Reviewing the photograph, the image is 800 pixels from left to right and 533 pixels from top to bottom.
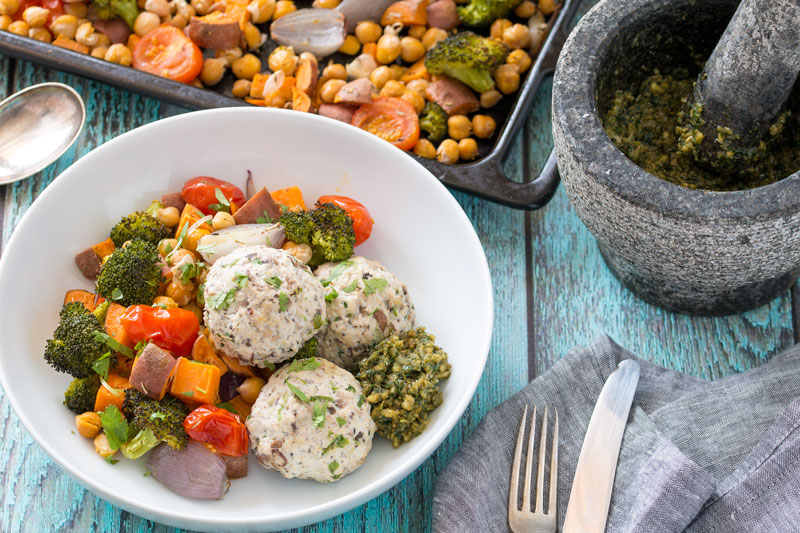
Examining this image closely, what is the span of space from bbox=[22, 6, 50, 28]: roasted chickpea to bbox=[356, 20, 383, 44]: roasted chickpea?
4.11 ft

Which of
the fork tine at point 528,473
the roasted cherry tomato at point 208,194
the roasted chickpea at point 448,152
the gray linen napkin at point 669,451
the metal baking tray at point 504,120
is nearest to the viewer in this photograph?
the gray linen napkin at point 669,451

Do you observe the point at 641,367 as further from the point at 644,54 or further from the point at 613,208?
the point at 644,54

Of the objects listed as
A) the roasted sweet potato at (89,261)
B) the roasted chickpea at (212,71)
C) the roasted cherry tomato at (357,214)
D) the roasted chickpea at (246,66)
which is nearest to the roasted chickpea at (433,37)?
the roasted chickpea at (246,66)

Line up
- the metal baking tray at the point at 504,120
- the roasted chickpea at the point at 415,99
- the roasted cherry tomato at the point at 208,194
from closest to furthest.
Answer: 1. the roasted cherry tomato at the point at 208,194
2. the metal baking tray at the point at 504,120
3. the roasted chickpea at the point at 415,99

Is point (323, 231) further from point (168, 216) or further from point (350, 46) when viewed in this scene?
point (350, 46)

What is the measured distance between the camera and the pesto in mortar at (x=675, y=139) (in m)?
2.75

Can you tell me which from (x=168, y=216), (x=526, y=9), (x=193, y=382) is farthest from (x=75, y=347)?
(x=526, y=9)

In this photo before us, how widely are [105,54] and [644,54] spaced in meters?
2.09

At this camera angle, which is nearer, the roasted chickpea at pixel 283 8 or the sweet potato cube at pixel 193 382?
the sweet potato cube at pixel 193 382

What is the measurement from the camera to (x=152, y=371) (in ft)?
7.63

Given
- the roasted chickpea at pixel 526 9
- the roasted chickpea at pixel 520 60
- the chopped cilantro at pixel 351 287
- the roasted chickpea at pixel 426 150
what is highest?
the roasted chickpea at pixel 526 9

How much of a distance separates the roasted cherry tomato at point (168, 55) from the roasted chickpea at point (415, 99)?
32.5 inches

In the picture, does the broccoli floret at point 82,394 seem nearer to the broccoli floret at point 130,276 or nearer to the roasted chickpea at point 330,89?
the broccoli floret at point 130,276

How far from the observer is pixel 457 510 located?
2430 millimetres
